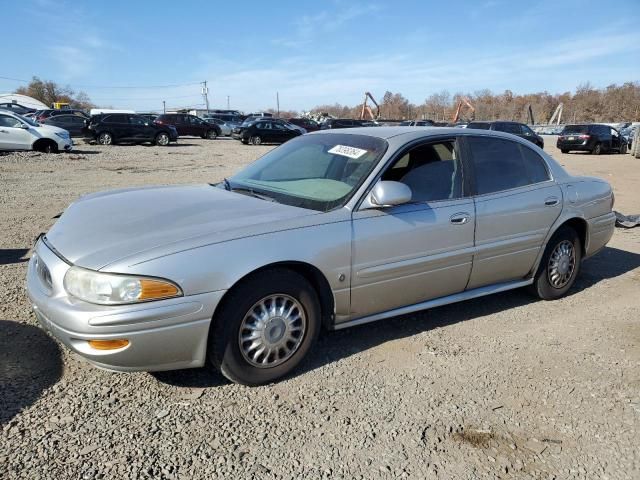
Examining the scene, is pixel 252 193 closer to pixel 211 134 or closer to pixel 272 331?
pixel 272 331

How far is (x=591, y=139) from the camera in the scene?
25938mm

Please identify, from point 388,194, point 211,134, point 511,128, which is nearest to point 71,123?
point 211,134

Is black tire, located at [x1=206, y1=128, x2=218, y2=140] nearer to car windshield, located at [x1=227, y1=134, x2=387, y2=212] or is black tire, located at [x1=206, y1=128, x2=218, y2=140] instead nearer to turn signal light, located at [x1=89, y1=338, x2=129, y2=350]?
car windshield, located at [x1=227, y1=134, x2=387, y2=212]

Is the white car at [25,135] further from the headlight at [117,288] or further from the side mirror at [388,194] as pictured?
the side mirror at [388,194]

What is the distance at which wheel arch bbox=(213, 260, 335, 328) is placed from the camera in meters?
2.95

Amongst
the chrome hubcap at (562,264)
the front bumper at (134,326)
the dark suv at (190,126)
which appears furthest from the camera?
the dark suv at (190,126)

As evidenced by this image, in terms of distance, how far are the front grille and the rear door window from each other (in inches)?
120

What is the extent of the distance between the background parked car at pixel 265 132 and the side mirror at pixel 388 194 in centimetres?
2592

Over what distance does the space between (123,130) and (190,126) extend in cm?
783

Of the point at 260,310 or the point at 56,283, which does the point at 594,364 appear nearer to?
the point at 260,310

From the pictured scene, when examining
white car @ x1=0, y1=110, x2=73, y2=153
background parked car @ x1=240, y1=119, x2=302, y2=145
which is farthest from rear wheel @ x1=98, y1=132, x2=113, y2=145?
background parked car @ x1=240, y1=119, x2=302, y2=145

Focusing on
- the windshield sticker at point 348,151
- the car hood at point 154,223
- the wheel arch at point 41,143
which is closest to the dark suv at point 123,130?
the wheel arch at point 41,143

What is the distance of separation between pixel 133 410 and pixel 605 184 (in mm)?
4829

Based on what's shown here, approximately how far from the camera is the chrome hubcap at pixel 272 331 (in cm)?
304
